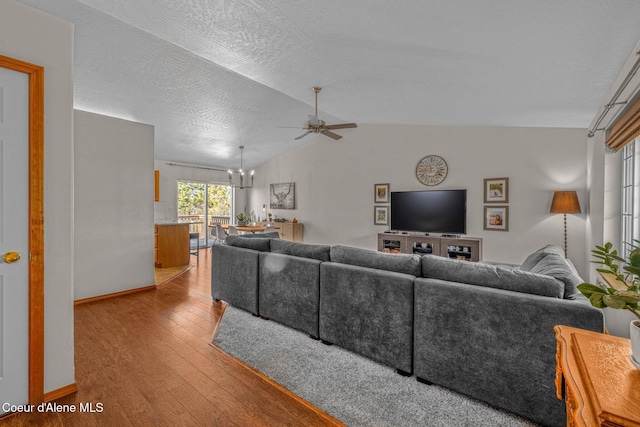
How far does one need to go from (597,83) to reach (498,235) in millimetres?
3093

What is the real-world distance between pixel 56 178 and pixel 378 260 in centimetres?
221

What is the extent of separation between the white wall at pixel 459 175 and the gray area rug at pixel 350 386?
146 inches

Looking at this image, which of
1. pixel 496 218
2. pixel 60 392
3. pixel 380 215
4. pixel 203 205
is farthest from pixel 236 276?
pixel 203 205

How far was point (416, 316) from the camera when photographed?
200 cm

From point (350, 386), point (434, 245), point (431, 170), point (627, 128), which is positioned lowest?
point (350, 386)

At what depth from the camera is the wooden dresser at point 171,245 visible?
543 centimetres

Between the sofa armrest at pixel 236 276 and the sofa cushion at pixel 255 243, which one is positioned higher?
the sofa cushion at pixel 255 243

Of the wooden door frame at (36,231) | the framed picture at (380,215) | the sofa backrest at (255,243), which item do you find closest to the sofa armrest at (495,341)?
the sofa backrest at (255,243)

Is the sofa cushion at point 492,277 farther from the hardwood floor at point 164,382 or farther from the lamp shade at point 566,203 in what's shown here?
the lamp shade at point 566,203

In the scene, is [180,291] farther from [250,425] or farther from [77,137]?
[250,425]

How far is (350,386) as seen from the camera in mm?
1946

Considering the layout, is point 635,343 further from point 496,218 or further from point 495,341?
point 496,218

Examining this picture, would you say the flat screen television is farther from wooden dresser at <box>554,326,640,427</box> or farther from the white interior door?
the white interior door

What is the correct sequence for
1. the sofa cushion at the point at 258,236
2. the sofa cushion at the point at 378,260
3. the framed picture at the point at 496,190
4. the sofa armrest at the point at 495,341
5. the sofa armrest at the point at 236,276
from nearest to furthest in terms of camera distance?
the sofa armrest at the point at 495,341 → the sofa cushion at the point at 378,260 → the sofa armrest at the point at 236,276 → the sofa cushion at the point at 258,236 → the framed picture at the point at 496,190
